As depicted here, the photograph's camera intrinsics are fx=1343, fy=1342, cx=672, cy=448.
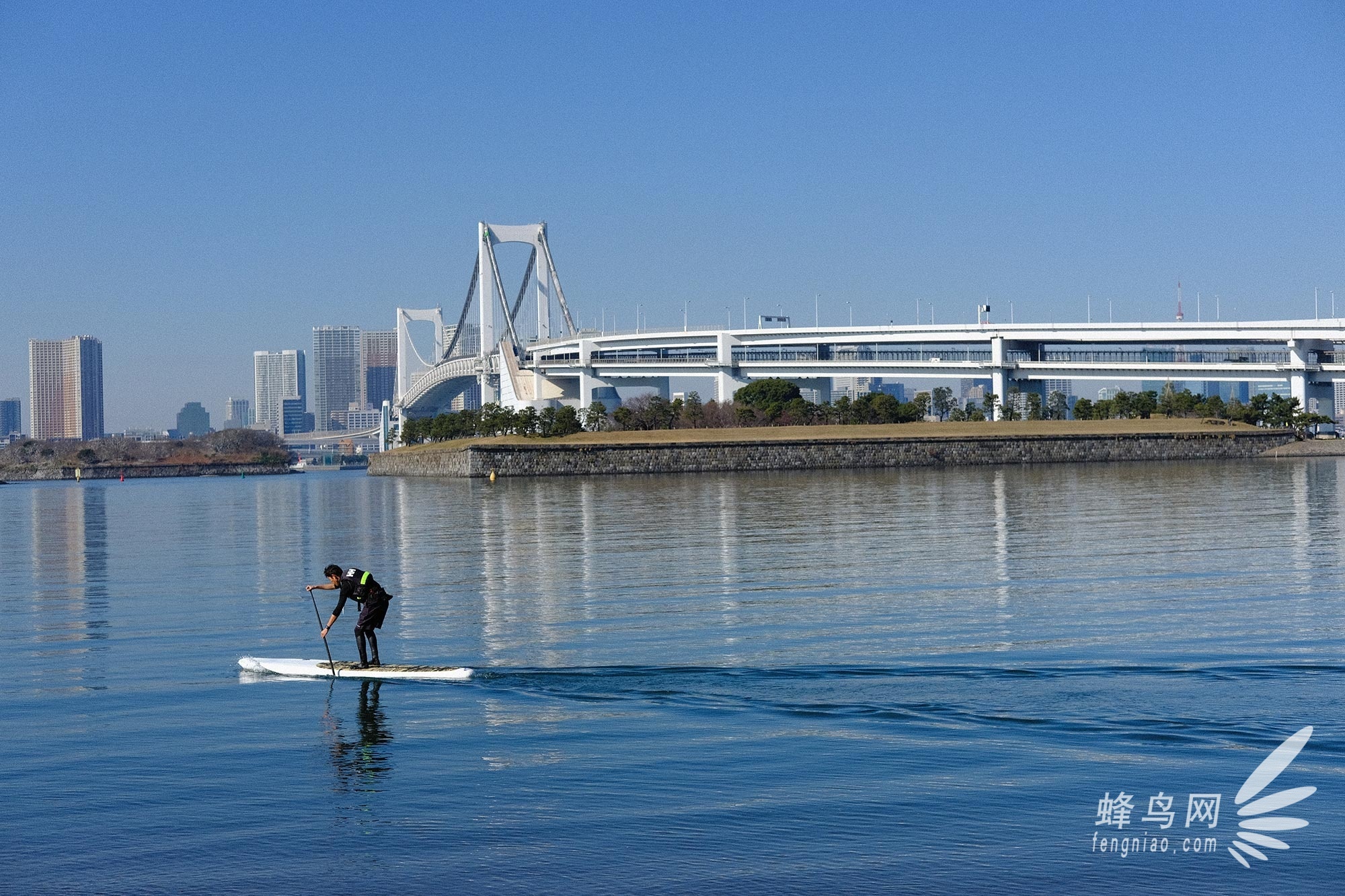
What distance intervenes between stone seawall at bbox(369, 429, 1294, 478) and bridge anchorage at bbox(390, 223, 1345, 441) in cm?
1885

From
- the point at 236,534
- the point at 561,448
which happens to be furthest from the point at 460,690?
the point at 561,448

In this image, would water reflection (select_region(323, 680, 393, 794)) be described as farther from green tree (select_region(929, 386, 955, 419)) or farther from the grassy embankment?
green tree (select_region(929, 386, 955, 419))

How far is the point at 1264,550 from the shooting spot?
78.2ft

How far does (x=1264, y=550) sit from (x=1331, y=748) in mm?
14932

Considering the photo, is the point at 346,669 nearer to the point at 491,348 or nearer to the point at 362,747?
the point at 362,747

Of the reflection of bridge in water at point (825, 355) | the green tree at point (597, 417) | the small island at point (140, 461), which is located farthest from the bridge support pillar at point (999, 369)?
the small island at point (140, 461)

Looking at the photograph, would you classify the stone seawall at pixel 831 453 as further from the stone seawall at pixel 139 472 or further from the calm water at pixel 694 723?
the stone seawall at pixel 139 472

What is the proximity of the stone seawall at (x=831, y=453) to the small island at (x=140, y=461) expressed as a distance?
285 ft

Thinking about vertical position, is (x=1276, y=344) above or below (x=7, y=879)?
above

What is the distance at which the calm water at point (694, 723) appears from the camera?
27.1ft

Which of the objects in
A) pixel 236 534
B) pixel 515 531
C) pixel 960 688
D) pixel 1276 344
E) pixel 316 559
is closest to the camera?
pixel 960 688

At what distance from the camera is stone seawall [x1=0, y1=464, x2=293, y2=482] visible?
16275 cm

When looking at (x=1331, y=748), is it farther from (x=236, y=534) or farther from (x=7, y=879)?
(x=236, y=534)

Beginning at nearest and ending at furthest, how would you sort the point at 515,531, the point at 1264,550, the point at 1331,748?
1. the point at 1331,748
2. the point at 1264,550
3. the point at 515,531
